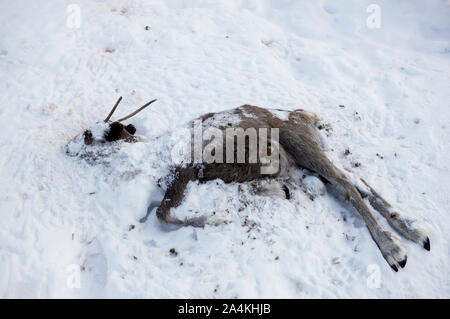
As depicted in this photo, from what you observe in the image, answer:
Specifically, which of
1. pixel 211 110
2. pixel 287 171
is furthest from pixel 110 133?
pixel 287 171

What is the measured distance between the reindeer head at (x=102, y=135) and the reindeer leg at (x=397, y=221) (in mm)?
3847

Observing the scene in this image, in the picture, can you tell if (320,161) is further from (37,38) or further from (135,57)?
(37,38)

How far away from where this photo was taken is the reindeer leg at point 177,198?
13.7ft

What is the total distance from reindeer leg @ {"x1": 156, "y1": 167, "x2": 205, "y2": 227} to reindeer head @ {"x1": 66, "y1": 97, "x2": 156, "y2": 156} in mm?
1218

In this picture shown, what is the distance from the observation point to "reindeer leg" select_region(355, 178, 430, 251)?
4043 millimetres

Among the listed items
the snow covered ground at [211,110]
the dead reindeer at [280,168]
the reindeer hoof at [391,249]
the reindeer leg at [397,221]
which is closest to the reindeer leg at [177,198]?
the dead reindeer at [280,168]

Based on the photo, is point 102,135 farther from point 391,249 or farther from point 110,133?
point 391,249

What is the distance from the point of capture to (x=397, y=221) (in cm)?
423

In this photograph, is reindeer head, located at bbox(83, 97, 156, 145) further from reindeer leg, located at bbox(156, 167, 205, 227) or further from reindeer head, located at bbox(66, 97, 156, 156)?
reindeer leg, located at bbox(156, 167, 205, 227)

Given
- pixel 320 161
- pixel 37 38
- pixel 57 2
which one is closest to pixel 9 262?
→ pixel 320 161

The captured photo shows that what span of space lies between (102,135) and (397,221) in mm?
4849

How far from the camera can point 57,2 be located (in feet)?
28.1
